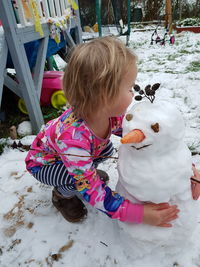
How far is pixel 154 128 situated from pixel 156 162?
12 centimetres

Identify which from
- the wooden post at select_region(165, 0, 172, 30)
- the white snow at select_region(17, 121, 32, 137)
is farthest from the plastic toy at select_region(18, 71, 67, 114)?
the wooden post at select_region(165, 0, 172, 30)

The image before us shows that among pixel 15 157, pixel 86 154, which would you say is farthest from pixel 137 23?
pixel 86 154

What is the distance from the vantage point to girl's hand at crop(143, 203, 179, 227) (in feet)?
2.47

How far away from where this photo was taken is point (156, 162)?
0.70 meters

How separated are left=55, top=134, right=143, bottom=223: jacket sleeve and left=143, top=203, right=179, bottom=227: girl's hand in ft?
0.08

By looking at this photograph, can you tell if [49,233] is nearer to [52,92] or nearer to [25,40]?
[25,40]

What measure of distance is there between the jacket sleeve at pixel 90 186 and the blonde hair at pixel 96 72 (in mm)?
145

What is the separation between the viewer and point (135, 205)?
2.58ft

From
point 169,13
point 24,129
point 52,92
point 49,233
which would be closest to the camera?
point 49,233

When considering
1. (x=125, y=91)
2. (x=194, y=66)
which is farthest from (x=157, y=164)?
(x=194, y=66)

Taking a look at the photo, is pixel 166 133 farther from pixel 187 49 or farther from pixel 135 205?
pixel 187 49

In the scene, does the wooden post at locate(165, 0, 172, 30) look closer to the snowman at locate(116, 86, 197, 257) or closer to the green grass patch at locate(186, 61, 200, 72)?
the green grass patch at locate(186, 61, 200, 72)

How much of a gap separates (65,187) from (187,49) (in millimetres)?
3962

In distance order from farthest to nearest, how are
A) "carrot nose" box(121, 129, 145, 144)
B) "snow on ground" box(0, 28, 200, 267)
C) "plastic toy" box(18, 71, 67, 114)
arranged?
1. "plastic toy" box(18, 71, 67, 114)
2. "snow on ground" box(0, 28, 200, 267)
3. "carrot nose" box(121, 129, 145, 144)
